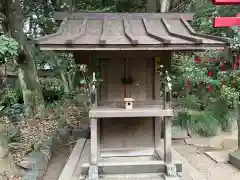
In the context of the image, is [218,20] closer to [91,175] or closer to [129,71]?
[129,71]

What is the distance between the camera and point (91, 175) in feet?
14.5

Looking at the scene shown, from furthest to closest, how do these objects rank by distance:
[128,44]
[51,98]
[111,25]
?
[51,98] < [111,25] < [128,44]

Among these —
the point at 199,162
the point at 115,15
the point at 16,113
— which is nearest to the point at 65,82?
the point at 16,113

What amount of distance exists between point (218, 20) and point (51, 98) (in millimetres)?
7996

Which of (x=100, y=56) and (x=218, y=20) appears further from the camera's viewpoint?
(x=218, y=20)

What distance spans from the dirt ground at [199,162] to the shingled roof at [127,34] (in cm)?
262

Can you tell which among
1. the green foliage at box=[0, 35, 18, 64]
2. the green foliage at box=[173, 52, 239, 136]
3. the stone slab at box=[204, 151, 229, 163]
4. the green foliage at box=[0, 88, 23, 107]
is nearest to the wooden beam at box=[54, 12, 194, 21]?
the green foliage at box=[0, 35, 18, 64]

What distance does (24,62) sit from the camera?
8117 mm

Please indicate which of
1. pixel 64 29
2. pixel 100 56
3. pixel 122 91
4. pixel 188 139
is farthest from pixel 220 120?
pixel 64 29

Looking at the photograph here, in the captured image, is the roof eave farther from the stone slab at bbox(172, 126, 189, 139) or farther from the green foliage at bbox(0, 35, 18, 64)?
the stone slab at bbox(172, 126, 189, 139)

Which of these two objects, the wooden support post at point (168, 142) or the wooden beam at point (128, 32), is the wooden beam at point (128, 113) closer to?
the wooden support post at point (168, 142)

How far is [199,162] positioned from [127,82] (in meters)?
2.70

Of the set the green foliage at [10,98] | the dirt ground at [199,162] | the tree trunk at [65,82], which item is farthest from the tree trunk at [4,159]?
the tree trunk at [65,82]

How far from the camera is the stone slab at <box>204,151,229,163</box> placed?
6.34m
